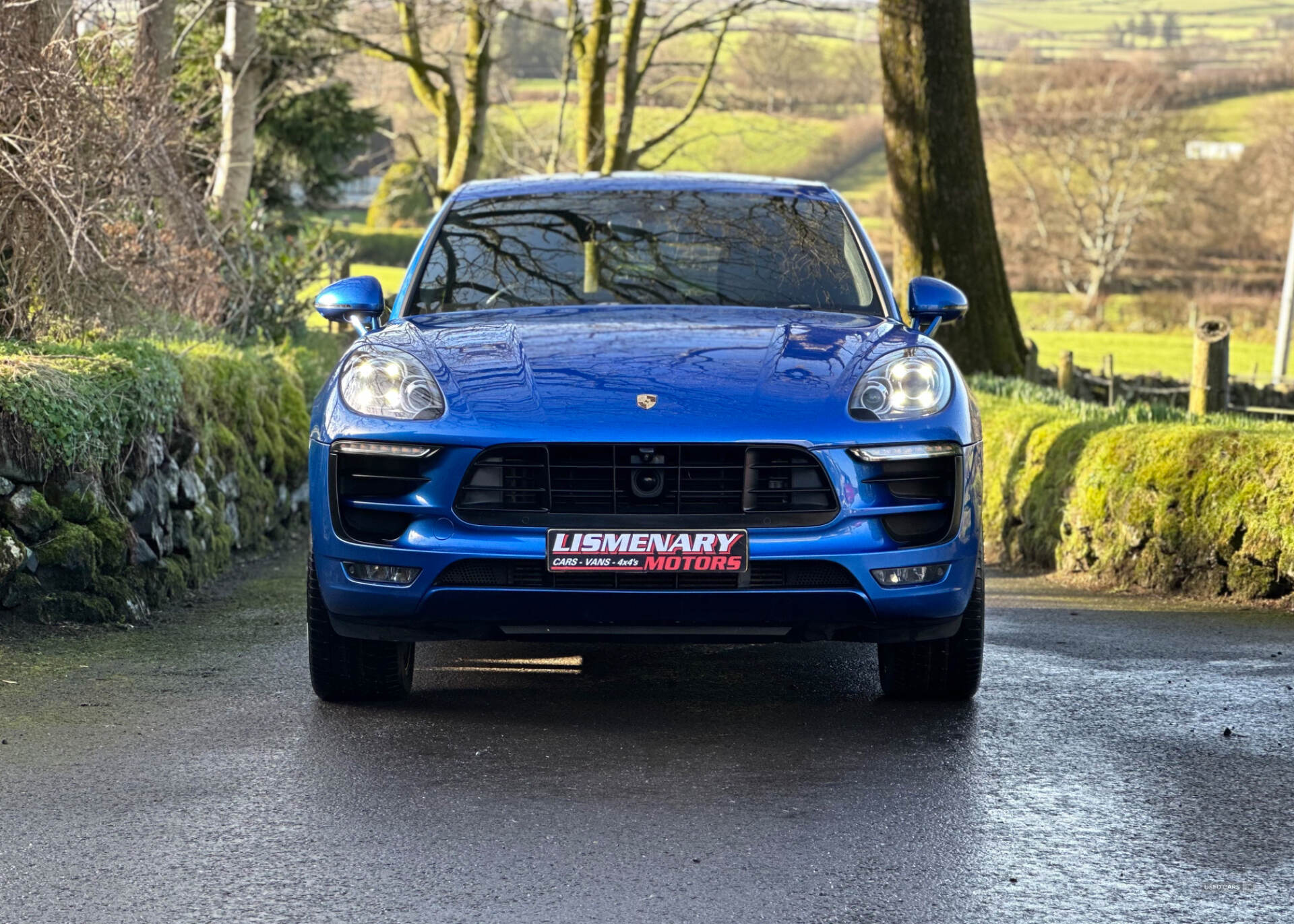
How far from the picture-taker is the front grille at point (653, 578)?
486 cm

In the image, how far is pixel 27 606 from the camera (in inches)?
269

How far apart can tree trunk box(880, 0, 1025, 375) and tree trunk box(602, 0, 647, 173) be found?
1452 centimetres

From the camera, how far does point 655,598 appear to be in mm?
4875

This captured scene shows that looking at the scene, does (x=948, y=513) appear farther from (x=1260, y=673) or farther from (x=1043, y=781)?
(x=1260, y=673)

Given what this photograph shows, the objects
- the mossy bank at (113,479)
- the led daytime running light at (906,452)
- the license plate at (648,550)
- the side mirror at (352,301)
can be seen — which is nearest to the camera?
the license plate at (648,550)

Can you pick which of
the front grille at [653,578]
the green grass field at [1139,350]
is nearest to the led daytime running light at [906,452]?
the front grille at [653,578]

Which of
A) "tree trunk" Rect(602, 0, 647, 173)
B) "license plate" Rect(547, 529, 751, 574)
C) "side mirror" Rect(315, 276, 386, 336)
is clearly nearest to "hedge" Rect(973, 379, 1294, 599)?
"license plate" Rect(547, 529, 751, 574)

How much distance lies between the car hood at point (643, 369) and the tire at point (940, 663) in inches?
32.7

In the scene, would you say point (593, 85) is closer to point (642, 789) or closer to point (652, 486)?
point (652, 486)

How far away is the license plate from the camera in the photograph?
4.84m

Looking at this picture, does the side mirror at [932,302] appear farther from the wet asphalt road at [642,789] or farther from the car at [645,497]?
the wet asphalt road at [642,789]

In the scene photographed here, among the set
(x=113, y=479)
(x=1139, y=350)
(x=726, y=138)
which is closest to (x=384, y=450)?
(x=113, y=479)

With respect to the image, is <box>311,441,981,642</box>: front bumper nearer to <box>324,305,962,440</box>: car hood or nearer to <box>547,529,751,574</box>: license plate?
<box>547,529,751,574</box>: license plate

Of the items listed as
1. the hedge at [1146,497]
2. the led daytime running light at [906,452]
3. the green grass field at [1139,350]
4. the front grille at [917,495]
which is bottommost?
the green grass field at [1139,350]
